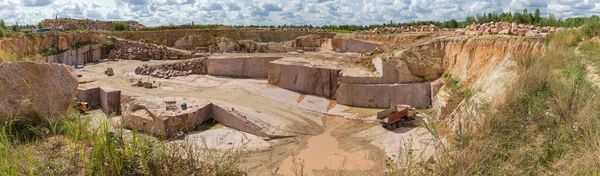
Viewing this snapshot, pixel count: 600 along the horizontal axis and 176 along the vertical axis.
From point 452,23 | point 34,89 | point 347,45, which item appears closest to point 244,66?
point 347,45

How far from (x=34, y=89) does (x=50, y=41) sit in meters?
24.5

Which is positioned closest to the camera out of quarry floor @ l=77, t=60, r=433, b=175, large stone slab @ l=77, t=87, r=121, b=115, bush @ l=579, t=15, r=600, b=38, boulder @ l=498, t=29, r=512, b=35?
quarry floor @ l=77, t=60, r=433, b=175

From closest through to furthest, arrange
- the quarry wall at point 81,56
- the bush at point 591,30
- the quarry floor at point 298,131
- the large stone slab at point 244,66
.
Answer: the quarry floor at point 298,131 → the bush at point 591,30 → the large stone slab at point 244,66 → the quarry wall at point 81,56

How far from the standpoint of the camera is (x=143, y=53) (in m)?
31.2

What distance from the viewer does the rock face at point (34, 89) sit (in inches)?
249

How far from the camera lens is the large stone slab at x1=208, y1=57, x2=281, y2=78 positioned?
77.0 feet

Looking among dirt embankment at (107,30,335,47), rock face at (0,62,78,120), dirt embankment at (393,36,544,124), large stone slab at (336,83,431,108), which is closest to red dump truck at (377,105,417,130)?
dirt embankment at (393,36,544,124)

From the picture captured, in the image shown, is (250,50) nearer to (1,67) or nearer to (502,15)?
(502,15)

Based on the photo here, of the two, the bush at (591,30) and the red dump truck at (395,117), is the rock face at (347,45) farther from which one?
the bush at (591,30)

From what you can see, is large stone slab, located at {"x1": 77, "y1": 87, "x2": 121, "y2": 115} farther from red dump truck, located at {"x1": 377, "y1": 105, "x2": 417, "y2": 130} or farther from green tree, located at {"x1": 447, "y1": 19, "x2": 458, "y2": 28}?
green tree, located at {"x1": 447, "y1": 19, "x2": 458, "y2": 28}

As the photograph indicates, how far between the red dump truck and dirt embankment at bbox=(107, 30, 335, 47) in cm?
2634

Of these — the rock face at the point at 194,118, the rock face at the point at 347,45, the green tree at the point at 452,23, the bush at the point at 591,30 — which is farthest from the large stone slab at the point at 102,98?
the green tree at the point at 452,23

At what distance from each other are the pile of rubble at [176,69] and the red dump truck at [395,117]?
14919 millimetres

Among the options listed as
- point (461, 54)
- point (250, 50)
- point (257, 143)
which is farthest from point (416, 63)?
point (250, 50)
